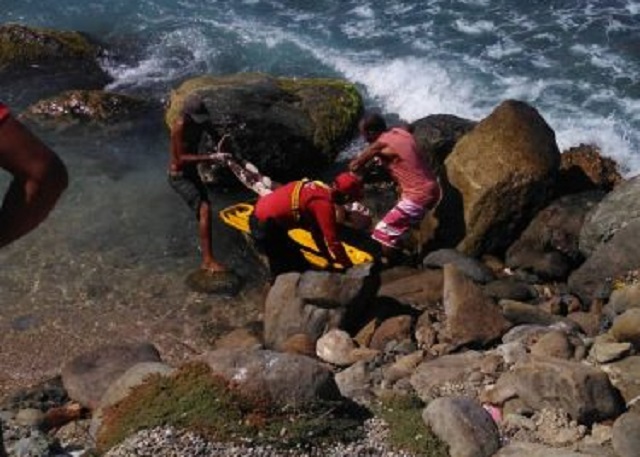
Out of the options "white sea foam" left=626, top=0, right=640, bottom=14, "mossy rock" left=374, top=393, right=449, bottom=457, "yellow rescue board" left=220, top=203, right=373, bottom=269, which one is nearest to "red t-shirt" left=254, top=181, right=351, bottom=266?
"yellow rescue board" left=220, top=203, right=373, bottom=269

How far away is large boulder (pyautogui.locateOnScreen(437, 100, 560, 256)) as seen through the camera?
11.7 metres

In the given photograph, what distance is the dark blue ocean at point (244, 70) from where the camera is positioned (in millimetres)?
11852

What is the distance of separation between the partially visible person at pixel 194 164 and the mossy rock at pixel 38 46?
6.79 meters

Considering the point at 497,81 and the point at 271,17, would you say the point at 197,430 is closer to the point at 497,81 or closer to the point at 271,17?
the point at 497,81

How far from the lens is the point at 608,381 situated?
25.3 feet

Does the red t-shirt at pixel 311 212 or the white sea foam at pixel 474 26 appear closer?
the red t-shirt at pixel 311 212

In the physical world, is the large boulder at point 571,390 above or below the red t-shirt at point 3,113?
below

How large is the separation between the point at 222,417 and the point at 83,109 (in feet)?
31.2

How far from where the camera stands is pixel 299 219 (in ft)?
35.7

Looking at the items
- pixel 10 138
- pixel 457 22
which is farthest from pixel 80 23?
pixel 10 138

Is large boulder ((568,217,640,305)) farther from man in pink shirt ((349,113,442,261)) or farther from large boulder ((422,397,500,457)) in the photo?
large boulder ((422,397,500,457))

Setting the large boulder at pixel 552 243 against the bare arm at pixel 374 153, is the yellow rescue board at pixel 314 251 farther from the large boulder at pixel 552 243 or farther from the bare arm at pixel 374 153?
the large boulder at pixel 552 243

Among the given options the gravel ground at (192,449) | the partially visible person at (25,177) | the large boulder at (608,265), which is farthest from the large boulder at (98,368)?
the partially visible person at (25,177)

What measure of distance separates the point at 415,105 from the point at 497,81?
170 centimetres
